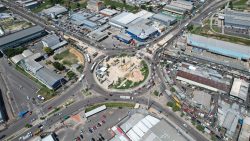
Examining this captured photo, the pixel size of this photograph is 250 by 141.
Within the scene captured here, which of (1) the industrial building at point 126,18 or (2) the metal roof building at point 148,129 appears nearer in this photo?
(2) the metal roof building at point 148,129

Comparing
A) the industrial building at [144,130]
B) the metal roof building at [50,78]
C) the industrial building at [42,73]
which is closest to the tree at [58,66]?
the industrial building at [42,73]

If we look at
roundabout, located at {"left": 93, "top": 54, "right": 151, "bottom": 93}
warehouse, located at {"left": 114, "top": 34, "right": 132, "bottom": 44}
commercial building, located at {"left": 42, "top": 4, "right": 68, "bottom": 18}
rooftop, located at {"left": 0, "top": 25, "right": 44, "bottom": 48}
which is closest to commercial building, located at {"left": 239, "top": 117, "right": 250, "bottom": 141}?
roundabout, located at {"left": 93, "top": 54, "right": 151, "bottom": 93}

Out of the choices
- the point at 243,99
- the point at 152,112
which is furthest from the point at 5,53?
the point at 243,99

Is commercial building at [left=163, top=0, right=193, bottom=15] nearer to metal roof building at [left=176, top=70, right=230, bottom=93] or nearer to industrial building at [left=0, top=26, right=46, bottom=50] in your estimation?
metal roof building at [left=176, top=70, right=230, bottom=93]

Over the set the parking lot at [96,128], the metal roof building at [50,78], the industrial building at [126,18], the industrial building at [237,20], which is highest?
the industrial building at [237,20]

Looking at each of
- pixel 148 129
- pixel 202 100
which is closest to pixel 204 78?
pixel 202 100

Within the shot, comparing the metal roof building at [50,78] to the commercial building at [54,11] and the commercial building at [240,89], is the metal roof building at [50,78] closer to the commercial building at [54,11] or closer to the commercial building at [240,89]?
the commercial building at [54,11]

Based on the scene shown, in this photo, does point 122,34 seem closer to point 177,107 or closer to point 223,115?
point 177,107
